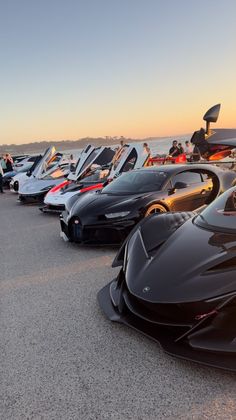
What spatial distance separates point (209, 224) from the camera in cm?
363

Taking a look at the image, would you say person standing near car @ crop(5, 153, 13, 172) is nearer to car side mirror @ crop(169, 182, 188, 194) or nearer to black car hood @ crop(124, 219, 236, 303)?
car side mirror @ crop(169, 182, 188, 194)

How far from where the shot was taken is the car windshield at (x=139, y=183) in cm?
654

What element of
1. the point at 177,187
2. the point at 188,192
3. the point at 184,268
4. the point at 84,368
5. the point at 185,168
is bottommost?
the point at 84,368

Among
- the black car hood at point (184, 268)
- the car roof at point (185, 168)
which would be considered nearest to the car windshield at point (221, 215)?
the black car hood at point (184, 268)

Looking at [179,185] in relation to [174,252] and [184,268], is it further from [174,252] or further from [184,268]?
[184,268]

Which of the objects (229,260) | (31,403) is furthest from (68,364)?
(229,260)

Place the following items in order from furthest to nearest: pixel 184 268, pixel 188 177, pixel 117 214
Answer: pixel 188 177 → pixel 117 214 → pixel 184 268

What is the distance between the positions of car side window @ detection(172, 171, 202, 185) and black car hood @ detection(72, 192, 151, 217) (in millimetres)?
762

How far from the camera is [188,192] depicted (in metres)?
6.59

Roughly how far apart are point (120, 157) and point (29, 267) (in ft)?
22.6

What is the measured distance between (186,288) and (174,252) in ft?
1.92

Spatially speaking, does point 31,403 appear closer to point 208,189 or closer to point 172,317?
point 172,317

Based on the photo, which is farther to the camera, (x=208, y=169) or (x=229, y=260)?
(x=208, y=169)

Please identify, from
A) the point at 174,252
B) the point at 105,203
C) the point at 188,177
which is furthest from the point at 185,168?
the point at 174,252
